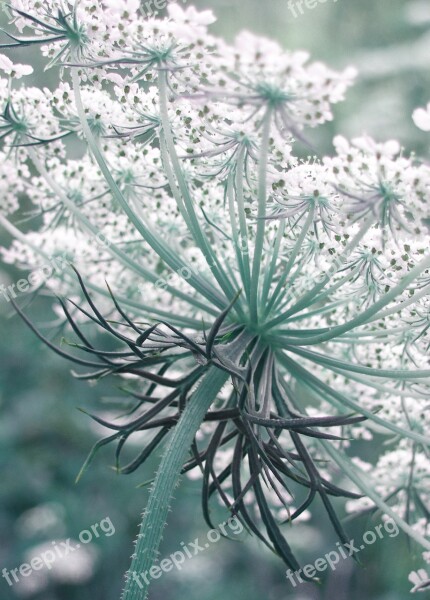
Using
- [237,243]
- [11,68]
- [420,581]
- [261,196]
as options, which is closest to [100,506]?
[420,581]

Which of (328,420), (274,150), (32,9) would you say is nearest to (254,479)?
(328,420)

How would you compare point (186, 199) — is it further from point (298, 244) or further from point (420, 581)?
point (420, 581)

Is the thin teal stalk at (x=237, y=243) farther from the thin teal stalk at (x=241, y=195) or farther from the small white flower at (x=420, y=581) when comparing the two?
the small white flower at (x=420, y=581)

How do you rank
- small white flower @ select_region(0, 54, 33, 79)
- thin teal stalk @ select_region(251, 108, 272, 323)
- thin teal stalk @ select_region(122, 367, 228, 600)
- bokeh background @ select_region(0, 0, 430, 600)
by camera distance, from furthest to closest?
1. bokeh background @ select_region(0, 0, 430, 600)
2. small white flower @ select_region(0, 54, 33, 79)
3. thin teal stalk @ select_region(122, 367, 228, 600)
4. thin teal stalk @ select_region(251, 108, 272, 323)

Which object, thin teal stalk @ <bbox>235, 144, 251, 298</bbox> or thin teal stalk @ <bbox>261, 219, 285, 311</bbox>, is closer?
thin teal stalk @ <bbox>235, 144, 251, 298</bbox>

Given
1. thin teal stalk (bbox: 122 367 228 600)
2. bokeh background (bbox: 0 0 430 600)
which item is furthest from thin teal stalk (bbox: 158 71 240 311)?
bokeh background (bbox: 0 0 430 600)

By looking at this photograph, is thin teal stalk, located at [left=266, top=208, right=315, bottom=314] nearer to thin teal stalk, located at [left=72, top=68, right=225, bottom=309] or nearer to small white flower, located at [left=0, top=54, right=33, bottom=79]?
thin teal stalk, located at [left=72, top=68, right=225, bottom=309]

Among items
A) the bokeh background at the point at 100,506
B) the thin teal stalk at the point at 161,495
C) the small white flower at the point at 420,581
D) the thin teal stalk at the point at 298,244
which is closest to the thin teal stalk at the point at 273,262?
the thin teal stalk at the point at 298,244

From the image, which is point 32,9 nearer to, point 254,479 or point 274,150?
point 274,150
